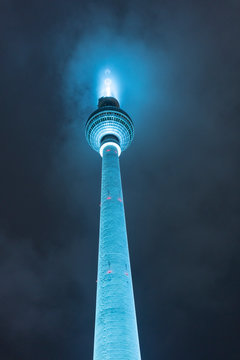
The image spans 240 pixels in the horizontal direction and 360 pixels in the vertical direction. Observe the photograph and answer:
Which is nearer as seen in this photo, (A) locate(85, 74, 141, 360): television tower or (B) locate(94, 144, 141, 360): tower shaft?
(B) locate(94, 144, 141, 360): tower shaft

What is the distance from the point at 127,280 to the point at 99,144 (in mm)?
29264

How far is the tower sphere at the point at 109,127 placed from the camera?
6034 centimetres

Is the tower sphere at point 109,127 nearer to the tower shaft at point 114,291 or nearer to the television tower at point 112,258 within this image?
the television tower at point 112,258

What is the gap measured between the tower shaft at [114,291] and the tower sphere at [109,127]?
11818 millimetres

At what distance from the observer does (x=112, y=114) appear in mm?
60656

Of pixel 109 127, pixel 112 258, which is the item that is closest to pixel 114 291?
pixel 112 258

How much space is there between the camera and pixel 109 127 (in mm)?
60469

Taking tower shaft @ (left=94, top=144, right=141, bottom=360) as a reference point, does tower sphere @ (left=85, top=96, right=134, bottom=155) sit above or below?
above

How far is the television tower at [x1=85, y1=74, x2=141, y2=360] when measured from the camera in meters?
36.4

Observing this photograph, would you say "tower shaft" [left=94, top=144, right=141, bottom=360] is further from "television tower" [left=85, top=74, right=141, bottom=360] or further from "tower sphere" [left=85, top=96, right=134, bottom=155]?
"tower sphere" [left=85, top=96, right=134, bottom=155]

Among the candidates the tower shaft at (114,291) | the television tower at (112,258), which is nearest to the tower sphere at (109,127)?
the television tower at (112,258)

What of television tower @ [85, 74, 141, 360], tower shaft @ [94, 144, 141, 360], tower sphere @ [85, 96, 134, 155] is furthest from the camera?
tower sphere @ [85, 96, 134, 155]

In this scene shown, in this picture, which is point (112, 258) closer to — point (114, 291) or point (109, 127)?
point (114, 291)

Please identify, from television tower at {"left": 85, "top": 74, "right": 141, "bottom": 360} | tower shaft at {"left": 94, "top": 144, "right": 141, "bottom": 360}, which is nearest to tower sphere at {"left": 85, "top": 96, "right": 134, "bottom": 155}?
television tower at {"left": 85, "top": 74, "right": 141, "bottom": 360}
